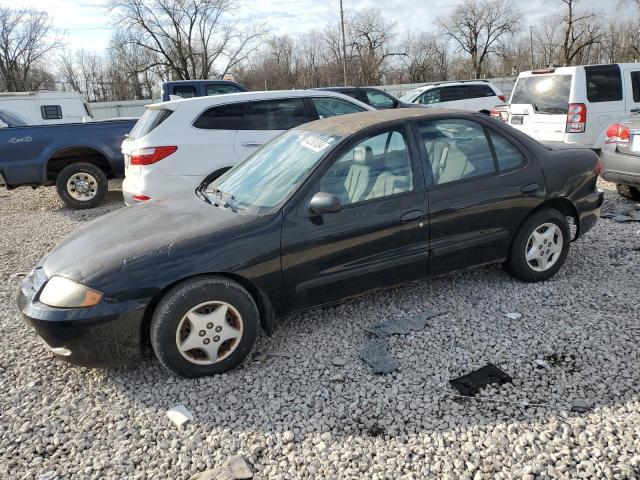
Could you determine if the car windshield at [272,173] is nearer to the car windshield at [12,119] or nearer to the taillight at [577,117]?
the taillight at [577,117]

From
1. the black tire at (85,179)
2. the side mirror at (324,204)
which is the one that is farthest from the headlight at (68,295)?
the black tire at (85,179)

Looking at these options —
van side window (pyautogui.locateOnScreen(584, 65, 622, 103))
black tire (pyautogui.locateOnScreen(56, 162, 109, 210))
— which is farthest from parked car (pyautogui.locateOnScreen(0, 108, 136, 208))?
van side window (pyautogui.locateOnScreen(584, 65, 622, 103))

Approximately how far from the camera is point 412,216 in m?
3.54

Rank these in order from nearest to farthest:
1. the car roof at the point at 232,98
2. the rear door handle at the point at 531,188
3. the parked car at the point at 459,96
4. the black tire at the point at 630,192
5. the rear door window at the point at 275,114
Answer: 1. the rear door handle at the point at 531,188
2. the car roof at the point at 232,98
3. the rear door window at the point at 275,114
4. the black tire at the point at 630,192
5. the parked car at the point at 459,96

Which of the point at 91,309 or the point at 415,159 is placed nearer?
the point at 91,309

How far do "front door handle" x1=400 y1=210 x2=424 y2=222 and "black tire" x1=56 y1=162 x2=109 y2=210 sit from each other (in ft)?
22.6

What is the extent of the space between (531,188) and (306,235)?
200cm

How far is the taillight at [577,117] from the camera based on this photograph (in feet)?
25.1

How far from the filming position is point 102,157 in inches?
352

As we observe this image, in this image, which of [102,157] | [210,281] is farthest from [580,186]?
[102,157]

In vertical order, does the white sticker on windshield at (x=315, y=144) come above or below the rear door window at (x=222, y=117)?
below

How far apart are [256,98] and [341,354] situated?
4.39m

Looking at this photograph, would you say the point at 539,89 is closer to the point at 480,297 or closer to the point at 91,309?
the point at 480,297

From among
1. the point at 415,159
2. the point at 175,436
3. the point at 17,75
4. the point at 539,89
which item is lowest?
the point at 175,436
